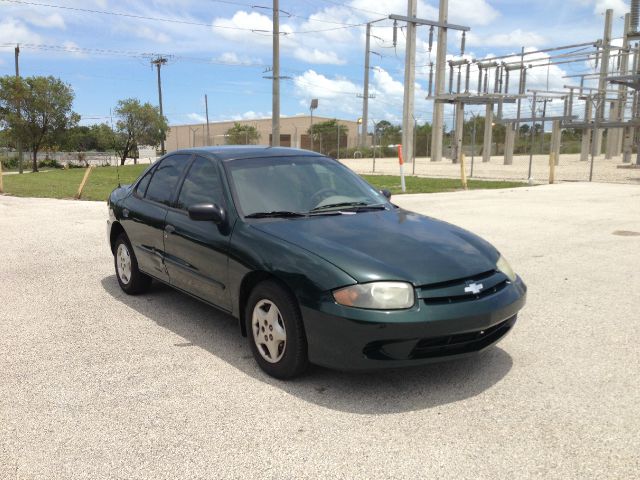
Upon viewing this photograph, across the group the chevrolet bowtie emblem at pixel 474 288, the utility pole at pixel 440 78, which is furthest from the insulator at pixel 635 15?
the chevrolet bowtie emblem at pixel 474 288

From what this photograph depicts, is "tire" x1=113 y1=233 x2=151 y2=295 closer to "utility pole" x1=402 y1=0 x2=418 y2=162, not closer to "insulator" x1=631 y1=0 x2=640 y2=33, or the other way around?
"insulator" x1=631 y1=0 x2=640 y2=33

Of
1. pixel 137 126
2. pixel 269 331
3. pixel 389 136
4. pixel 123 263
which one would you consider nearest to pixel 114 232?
pixel 123 263

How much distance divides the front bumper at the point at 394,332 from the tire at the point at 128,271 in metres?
2.75

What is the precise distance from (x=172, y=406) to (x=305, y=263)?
1140 mm

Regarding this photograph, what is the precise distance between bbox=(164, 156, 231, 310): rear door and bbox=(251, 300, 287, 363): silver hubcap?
417 millimetres

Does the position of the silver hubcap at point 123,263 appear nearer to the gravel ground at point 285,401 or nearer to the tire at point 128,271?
the tire at point 128,271

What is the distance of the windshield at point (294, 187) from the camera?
4305 millimetres

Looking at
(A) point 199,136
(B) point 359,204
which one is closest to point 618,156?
(B) point 359,204

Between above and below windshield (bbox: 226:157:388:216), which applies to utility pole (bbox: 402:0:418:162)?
above

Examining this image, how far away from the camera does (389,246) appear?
367cm

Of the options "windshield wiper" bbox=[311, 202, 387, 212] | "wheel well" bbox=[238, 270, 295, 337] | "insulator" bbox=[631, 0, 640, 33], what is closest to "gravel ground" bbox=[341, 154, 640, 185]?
"insulator" bbox=[631, 0, 640, 33]

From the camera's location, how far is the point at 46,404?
3395 millimetres

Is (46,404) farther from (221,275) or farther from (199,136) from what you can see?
(199,136)

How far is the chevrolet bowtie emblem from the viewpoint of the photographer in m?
3.43
